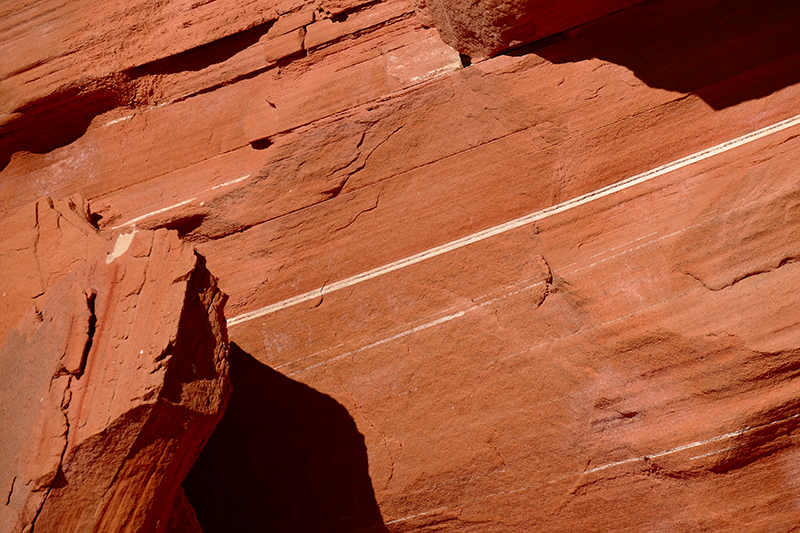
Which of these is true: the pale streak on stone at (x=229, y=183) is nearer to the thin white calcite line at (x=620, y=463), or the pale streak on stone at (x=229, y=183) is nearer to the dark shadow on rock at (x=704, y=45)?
the dark shadow on rock at (x=704, y=45)

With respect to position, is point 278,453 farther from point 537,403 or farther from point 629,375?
point 629,375

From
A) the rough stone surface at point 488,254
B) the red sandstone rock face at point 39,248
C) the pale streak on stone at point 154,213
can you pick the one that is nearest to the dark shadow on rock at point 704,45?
the rough stone surface at point 488,254

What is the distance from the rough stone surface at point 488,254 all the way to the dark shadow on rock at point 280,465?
1 cm

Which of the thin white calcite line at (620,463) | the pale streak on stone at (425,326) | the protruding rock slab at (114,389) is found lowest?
the thin white calcite line at (620,463)

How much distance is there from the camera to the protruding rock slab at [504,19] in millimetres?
3223

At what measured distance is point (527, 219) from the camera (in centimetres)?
328

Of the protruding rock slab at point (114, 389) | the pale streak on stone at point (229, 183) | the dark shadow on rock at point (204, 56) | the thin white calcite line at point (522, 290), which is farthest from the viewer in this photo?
the dark shadow on rock at point (204, 56)

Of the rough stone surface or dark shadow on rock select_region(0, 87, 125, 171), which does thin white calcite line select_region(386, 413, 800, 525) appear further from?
dark shadow on rock select_region(0, 87, 125, 171)

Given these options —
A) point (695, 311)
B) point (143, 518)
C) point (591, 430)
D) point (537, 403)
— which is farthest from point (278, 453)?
point (695, 311)

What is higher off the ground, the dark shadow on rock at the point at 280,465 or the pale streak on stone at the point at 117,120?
the pale streak on stone at the point at 117,120

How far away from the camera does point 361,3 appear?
369 centimetres

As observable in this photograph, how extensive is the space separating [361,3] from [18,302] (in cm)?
256

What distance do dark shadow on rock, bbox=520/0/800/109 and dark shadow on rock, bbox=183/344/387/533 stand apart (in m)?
2.34

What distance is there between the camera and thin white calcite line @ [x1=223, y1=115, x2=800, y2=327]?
123 inches
